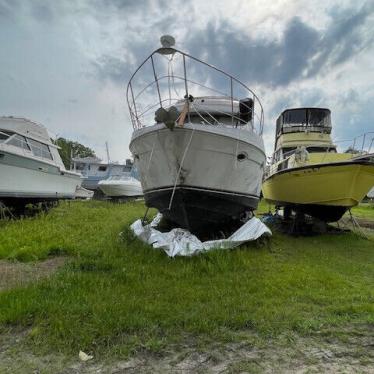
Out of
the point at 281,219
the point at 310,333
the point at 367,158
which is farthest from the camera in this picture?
the point at 281,219

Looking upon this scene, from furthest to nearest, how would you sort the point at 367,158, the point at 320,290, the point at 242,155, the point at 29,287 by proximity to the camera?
the point at 367,158 → the point at 242,155 → the point at 320,290 → the point at 29,287

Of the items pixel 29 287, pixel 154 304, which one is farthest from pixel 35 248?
pixel 154 304

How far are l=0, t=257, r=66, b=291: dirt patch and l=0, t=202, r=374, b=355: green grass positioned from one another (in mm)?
259

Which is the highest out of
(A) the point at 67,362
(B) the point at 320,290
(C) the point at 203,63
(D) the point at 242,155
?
(C) the point at 203,63

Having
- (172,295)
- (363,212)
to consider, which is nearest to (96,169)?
(363,212)

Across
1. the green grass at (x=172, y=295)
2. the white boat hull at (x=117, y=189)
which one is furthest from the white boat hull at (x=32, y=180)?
the white boat hull at (x=117, y=189)

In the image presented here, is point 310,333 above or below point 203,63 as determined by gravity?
below

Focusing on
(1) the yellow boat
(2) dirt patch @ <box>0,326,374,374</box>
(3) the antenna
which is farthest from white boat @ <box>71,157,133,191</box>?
(2) dirt patch @ <box>0,326,374,374</box>

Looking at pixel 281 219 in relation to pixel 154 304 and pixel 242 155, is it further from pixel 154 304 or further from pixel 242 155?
pixel 154 304

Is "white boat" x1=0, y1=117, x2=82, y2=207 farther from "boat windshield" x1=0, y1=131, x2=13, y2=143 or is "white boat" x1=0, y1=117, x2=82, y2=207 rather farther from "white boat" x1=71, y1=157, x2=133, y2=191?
"white boat" x1=71, y1=157, x2=133, y2=191

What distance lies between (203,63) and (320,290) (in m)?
4.27

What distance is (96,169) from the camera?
27.4 m

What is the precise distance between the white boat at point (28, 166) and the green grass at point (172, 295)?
2.89m

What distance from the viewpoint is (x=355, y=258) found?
619 cm
